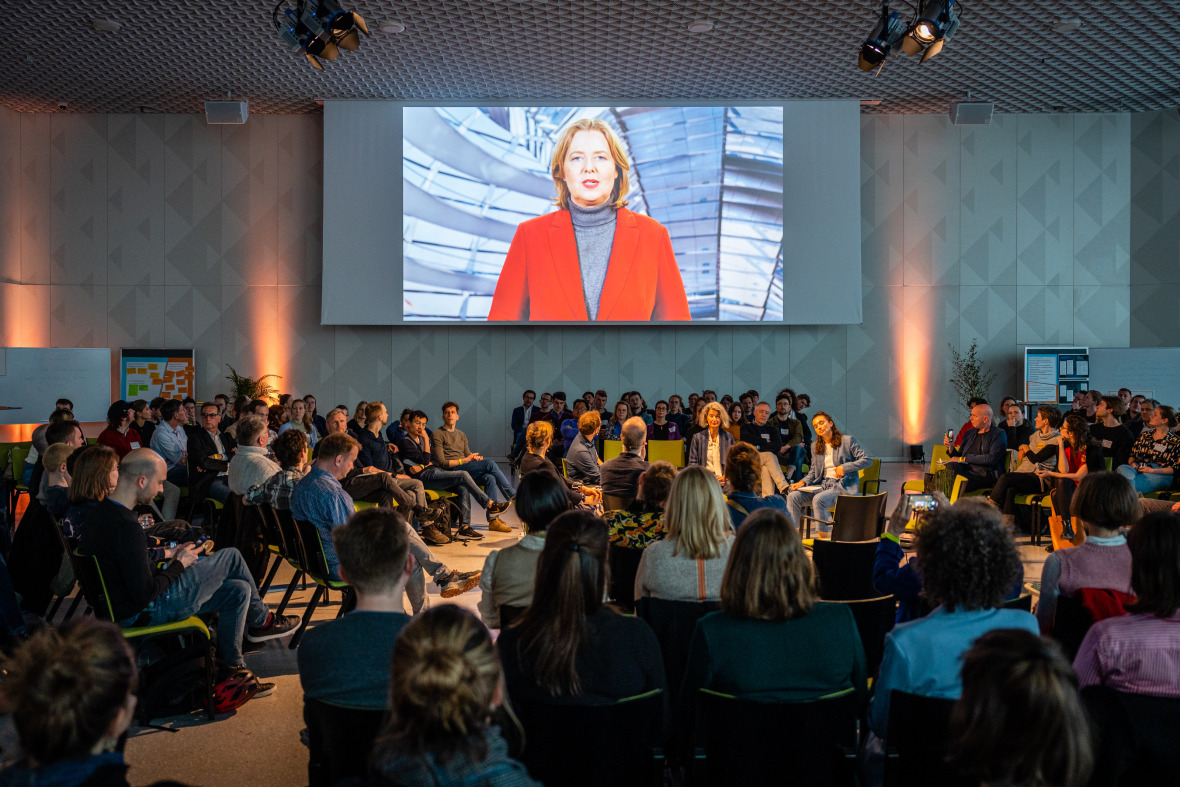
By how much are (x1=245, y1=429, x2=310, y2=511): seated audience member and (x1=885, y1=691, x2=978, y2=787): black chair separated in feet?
12.4

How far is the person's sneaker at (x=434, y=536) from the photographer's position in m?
7.75

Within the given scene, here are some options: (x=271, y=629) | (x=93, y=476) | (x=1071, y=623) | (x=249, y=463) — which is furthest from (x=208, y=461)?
(x=1071, y=623)

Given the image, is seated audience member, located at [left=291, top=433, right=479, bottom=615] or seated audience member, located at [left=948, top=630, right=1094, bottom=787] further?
seated audience member, located at [left=291, top=433, right=479, bottom=615]

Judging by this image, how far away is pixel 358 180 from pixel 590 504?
7.23 metres

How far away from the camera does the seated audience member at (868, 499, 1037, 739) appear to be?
7.18ft

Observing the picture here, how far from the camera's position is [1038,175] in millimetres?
13250

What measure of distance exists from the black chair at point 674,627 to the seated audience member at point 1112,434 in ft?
19.2

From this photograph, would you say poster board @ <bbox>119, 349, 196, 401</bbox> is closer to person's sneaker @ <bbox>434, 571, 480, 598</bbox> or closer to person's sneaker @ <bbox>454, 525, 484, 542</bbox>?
person's sneaker @ <bbox>454, 525, 484, 542</bbox>

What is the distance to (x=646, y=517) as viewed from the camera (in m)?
4.19

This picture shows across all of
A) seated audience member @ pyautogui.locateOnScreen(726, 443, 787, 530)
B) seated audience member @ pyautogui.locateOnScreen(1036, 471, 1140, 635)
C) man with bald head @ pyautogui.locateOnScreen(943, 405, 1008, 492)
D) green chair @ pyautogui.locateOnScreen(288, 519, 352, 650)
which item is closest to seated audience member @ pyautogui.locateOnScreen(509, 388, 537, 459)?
man with bald head @ pyautogui.locateOnScreen(943, 405, 1008, 492)

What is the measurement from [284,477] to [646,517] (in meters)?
2.22

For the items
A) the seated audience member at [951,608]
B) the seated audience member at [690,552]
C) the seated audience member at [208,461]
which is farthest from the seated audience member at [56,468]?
the seated audience member at [951,608]

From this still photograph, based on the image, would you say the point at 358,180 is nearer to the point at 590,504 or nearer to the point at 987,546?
the point at 590,504

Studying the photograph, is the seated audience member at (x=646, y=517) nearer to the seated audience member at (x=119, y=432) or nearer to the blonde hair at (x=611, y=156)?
the seated audience member at (x=119, y=432)
